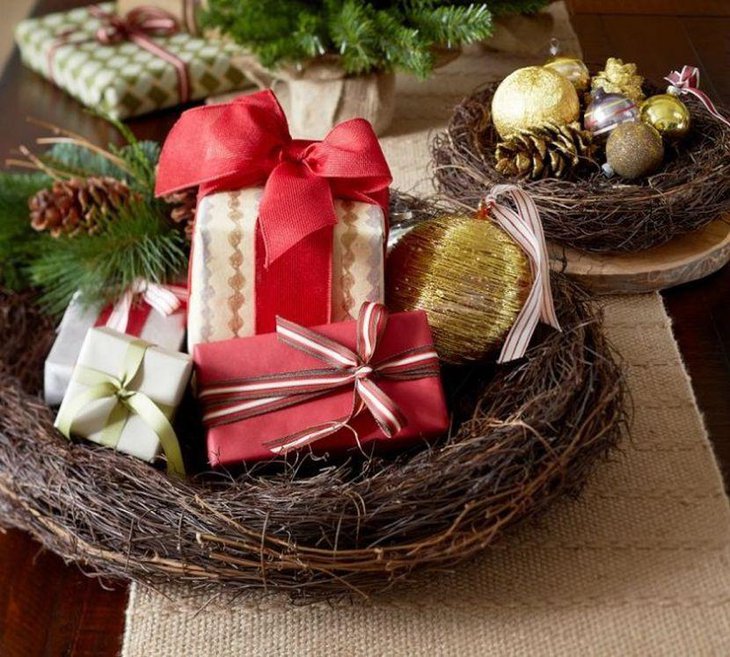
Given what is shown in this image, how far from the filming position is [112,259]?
107 centimetres

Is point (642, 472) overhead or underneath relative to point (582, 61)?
underneath

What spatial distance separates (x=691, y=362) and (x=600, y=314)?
0.23m

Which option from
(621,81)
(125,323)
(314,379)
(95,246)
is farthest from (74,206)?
(621,81)

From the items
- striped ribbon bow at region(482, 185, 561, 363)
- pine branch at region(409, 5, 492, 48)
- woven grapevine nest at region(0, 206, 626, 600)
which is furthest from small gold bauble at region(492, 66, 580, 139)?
woven grapevine nest at region(0, 206, 626, 600)

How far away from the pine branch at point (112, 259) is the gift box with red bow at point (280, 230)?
12cm

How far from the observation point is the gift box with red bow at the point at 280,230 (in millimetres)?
948

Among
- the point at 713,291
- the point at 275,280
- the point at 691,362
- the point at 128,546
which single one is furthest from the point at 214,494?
the point at 713,291

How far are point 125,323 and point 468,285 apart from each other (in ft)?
1.29

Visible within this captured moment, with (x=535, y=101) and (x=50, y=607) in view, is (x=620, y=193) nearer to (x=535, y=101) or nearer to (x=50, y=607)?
(x=535, y=101)

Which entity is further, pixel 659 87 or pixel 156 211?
pixel 659 87

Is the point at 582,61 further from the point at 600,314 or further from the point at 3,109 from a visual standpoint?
the point at 3,109

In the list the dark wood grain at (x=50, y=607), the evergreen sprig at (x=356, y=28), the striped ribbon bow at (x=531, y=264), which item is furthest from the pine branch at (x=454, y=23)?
the dark wood grain at (x=50, y=607)

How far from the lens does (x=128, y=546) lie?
2.69ft

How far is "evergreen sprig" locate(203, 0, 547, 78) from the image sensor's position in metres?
1.39
